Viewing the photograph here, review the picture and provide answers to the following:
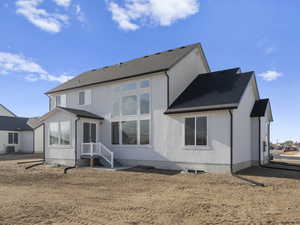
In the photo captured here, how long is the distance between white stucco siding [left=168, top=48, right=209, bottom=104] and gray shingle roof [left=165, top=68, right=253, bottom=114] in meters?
0.36

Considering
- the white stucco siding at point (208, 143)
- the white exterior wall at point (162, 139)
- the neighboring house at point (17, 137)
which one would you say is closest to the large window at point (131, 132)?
the white exterior wall at point (162, 139)

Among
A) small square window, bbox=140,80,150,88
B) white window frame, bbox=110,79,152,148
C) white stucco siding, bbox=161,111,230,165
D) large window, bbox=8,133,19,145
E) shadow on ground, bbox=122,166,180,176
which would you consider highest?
small square window, bbox=140,80,150,88

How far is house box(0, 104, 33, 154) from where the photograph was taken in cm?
2880

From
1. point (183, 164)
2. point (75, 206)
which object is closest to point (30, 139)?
point (183, 164)

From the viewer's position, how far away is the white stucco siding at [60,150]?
15.3 meters

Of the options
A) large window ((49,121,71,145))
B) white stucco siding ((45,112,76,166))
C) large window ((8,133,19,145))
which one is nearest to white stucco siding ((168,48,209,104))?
white stucco siding ((45,112,76,166))

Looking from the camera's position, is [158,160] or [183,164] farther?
[158,160]

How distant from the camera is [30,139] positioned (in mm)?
29734

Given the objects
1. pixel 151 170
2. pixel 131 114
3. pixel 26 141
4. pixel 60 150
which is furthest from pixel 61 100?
pixel 26 141

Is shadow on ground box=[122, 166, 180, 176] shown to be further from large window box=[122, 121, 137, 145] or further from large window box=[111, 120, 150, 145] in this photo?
large window box=[122, 121, 137, 145]

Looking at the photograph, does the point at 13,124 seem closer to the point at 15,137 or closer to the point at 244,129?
the point at 15,137

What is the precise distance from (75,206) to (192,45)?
14.2m

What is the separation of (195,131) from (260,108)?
529 centimetres

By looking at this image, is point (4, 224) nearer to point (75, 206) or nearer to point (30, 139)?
point (75, 206)
